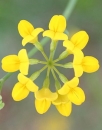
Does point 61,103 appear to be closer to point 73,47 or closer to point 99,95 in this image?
point 73,47

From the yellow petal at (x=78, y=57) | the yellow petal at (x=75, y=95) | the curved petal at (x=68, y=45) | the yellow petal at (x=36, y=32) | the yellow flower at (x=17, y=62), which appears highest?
the yellow petal at (x=36, y=32)

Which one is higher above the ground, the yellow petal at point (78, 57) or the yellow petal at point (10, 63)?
the yellow petal at point (10, 63)

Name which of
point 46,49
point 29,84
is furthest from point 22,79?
point 46,49

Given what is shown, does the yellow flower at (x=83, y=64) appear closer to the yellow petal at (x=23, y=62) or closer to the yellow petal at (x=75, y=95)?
the yellow petal at (x=75, y=95)

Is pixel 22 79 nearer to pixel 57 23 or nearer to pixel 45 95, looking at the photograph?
pixel 45 95

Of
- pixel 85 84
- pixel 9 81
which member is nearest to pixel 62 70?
pixel 85 84

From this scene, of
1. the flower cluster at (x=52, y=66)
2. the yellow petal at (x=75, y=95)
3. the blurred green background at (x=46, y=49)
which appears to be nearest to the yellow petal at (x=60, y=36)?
the flower cluster at (x=52, y=66)
